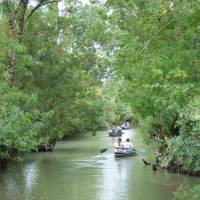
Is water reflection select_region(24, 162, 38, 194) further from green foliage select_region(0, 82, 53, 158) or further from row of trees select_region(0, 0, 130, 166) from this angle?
green foliage select_region(0, 82, 53, 158)

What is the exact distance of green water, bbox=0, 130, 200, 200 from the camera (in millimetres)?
14633

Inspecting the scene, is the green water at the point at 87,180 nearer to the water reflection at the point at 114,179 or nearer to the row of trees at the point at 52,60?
the water reflection at the point at 114,179

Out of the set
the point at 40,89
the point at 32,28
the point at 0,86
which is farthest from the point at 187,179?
the point at 32,28

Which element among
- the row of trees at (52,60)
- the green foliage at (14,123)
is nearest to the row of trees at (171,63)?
the green foliage at (14,123)

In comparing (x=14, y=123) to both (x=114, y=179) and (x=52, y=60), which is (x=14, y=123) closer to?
(x=114, y=179)

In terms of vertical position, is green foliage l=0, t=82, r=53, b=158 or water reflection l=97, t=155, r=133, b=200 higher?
green foliage l=0, t=82, r=53, b=158

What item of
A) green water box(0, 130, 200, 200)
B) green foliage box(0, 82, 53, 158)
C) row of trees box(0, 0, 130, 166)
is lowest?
green water box(0, 130, 200, 200)

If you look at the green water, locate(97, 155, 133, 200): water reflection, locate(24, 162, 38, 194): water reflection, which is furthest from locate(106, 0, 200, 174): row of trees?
locate(24, 162, 38, 194): water reflection

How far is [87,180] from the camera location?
17.7 meters

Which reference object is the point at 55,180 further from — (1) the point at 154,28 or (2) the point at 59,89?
(1) the point at 154,28

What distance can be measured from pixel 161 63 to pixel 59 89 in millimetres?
13852

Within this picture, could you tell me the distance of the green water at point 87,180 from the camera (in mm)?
14633

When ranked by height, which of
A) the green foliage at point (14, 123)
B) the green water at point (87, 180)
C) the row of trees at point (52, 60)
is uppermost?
the row of trees at point (52, 60)

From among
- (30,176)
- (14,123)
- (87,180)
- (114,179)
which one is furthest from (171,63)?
(30,176)
